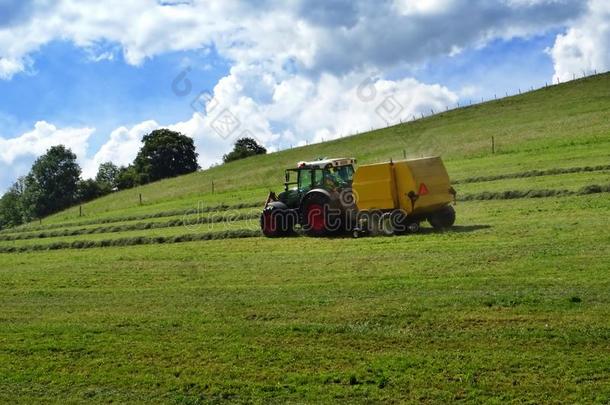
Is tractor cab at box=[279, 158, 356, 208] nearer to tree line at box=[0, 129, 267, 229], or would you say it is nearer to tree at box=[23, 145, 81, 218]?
tree line at box=[0, 129, 267, 229]

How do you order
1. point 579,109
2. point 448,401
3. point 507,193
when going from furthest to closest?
point 579,109 < point 507,193 < point 448,401

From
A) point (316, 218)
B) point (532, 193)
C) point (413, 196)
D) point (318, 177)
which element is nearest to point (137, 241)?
point (316, 218)

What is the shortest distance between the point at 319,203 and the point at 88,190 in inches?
3763

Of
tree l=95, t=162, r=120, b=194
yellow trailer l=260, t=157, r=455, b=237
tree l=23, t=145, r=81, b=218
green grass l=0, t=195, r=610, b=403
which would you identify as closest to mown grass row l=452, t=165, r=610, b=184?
yellow trailer l=260, t=157, r=455, b=237

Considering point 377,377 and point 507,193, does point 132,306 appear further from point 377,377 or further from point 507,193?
point 507,193

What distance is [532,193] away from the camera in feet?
79.3

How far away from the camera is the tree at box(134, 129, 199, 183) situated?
320 ft

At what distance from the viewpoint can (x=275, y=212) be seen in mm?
23047

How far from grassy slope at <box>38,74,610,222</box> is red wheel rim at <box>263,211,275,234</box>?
482 inches

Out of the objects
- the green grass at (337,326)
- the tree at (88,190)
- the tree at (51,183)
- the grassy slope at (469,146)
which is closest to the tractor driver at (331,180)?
the green grass at (337,326)

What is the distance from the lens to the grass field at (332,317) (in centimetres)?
790

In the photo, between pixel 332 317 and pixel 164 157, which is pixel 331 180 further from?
pixel 164 157

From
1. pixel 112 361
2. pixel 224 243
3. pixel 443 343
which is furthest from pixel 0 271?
pixel 443 343

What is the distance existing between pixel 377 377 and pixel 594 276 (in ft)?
17.1
